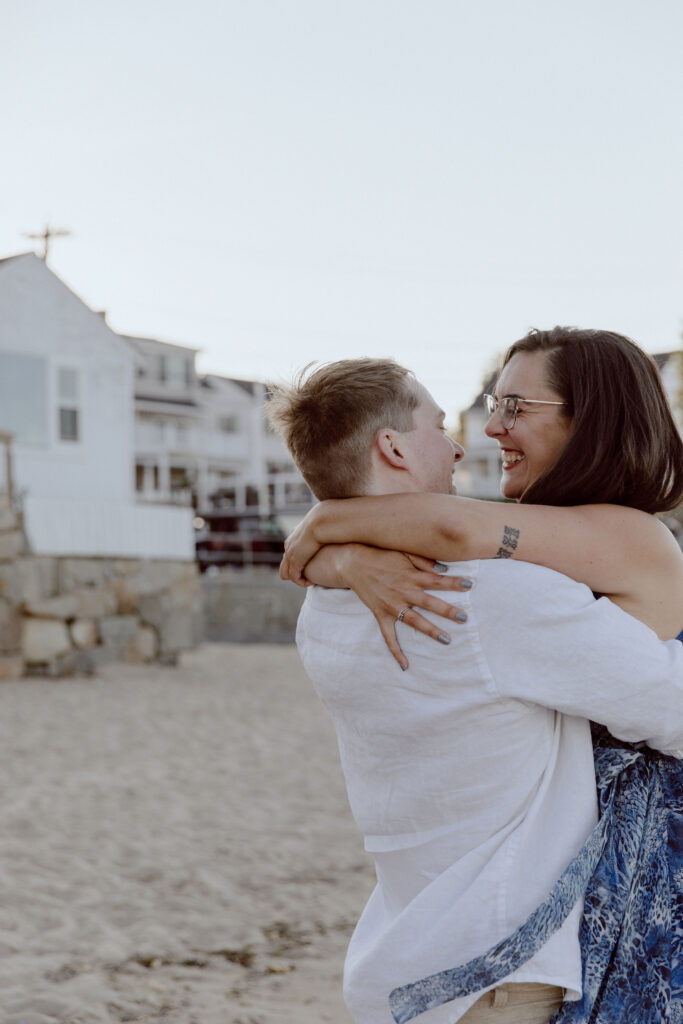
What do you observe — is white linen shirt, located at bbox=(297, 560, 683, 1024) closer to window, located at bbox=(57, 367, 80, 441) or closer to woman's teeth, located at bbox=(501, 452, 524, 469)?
woman's teeth, located at bbox=(501, 452, 524, 469)

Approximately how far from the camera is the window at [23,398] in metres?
15.4

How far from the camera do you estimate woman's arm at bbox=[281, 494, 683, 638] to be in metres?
1.45

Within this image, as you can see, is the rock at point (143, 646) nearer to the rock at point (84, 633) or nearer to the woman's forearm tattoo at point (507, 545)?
the rock at point (84, 633)

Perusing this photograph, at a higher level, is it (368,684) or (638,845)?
(368,684)

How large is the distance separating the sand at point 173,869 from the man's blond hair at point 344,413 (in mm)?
2635

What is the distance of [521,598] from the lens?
53.2 inches

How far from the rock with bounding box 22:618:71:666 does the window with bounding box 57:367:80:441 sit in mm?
3770

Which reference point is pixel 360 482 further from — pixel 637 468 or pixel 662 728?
pixel 662 728

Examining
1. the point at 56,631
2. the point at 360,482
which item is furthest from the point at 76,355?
the point at 360,482

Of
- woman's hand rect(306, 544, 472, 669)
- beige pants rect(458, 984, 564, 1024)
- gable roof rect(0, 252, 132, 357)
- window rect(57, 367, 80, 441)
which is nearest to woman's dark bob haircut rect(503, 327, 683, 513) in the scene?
woman's hand rect(306, 544, 472, 669)

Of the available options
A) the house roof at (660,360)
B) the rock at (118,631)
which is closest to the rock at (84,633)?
the rock at (118,631)

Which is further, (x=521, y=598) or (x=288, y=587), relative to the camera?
(x=288, y=587)

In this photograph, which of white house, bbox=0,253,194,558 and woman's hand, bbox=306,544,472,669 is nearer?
woman's hand, bbox=306,544,472,669

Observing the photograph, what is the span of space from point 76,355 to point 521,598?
52.2 ft
